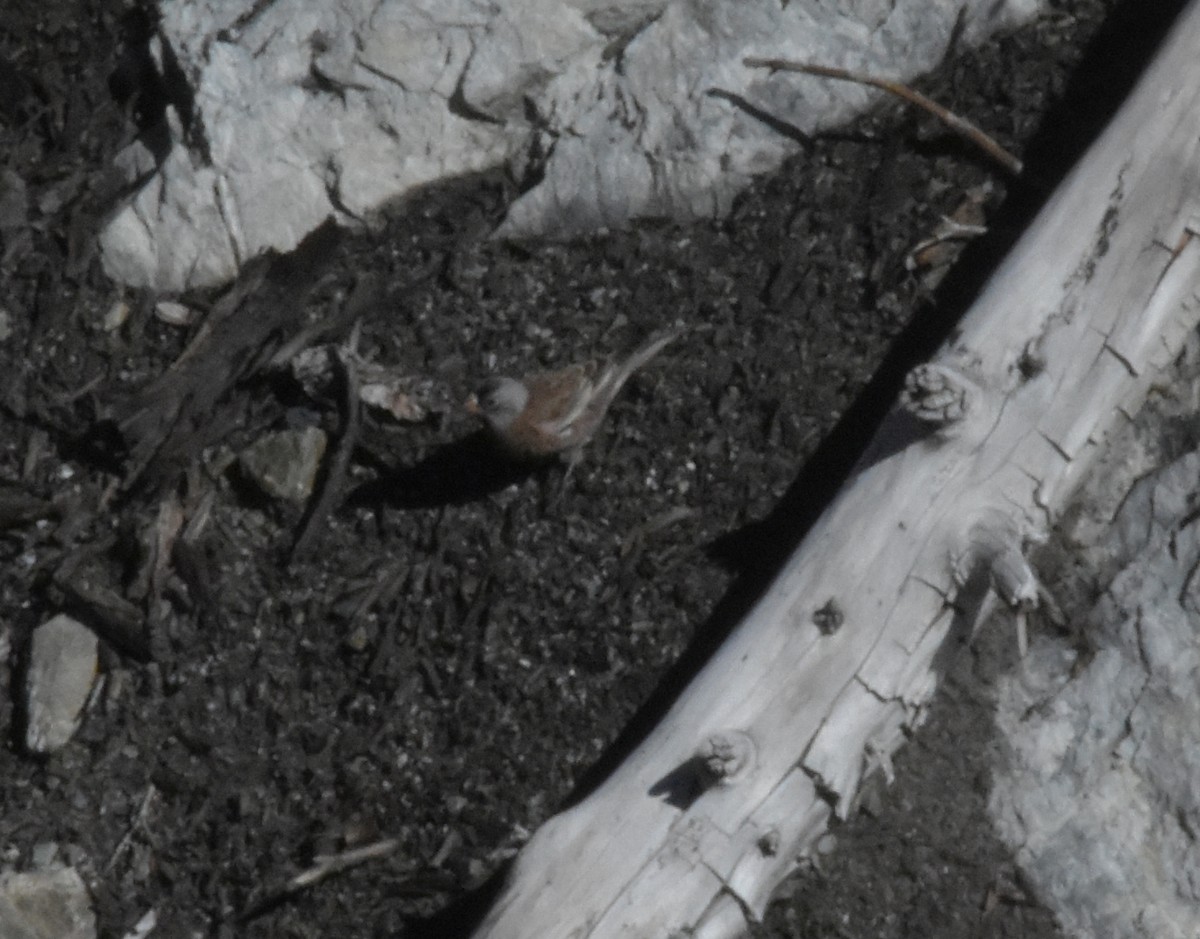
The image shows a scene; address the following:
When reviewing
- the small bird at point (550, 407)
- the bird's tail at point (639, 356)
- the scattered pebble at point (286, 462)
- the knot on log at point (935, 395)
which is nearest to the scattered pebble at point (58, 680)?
the scattered pebble at point (286, 462)

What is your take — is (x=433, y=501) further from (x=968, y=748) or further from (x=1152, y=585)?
(x=1152, y=585)

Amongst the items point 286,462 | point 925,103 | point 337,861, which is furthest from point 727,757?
point 925,103

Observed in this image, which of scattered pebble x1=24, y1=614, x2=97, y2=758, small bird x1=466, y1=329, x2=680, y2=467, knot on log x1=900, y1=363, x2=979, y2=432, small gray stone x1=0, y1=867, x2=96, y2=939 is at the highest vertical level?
knot on log x1=900, y1=363, x2=979, y2=432

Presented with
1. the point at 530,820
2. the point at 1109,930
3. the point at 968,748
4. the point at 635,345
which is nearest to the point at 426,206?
the point at 635,345

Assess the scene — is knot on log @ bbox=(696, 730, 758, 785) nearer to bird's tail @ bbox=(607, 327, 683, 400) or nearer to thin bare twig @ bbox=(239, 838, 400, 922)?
thin bare twig @ bbox=(239, 838, 400, 922)

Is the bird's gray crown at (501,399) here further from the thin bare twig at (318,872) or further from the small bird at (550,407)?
the thin bare twig at (318,872)

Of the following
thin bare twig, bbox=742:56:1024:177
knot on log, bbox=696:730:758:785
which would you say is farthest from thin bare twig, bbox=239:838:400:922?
thin bare twig, bbox=742:56:1024:177
